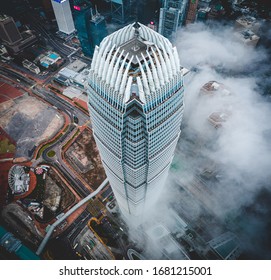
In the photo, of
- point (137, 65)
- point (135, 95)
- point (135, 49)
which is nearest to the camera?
point (135, 95)

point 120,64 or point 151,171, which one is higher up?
point 120,64

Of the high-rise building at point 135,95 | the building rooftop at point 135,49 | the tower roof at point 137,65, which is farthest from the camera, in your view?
the building rooftop at point 135,49

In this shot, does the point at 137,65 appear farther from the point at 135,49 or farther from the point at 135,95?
the point at 135,95

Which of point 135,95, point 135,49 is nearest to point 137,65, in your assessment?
Answer: point 135,49

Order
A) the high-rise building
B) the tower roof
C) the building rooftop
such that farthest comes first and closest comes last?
the building rooftop → the high-rise building → the tower roof

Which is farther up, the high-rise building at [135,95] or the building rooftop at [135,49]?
the building rooftop at [135,49]

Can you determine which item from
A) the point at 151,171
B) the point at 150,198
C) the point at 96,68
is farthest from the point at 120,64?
the point at 150,198
